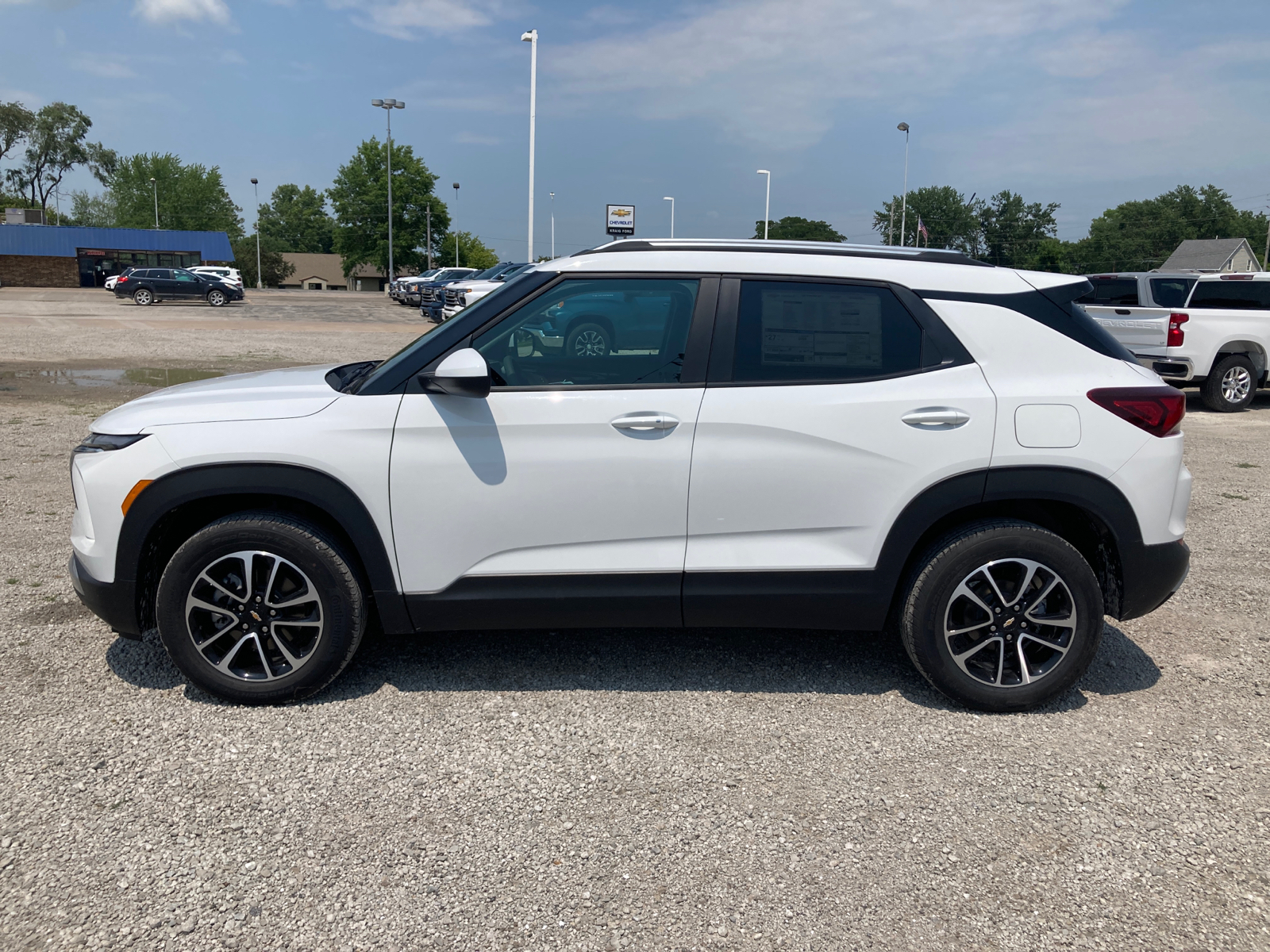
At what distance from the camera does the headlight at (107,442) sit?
12.2 feet

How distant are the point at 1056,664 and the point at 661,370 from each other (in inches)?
76.5

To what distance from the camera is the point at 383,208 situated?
282 feet

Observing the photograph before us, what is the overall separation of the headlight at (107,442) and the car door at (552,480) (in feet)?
3.32

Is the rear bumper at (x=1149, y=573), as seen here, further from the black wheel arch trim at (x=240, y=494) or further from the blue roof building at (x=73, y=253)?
the blue roof building at (x=73, y=253)

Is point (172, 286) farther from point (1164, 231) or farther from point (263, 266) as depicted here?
point (1164, 231)

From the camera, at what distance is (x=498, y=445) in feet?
12.0

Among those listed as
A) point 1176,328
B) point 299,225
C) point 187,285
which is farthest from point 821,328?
point 299,225

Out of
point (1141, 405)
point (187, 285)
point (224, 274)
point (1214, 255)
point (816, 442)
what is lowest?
point (816, 442)

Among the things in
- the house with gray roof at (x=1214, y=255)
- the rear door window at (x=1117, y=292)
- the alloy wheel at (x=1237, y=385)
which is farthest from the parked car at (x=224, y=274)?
the house with gray roof at (x=1214, y=255)

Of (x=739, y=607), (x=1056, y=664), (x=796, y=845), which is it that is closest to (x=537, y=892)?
(x=796, y=845)

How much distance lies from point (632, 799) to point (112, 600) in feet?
6.98

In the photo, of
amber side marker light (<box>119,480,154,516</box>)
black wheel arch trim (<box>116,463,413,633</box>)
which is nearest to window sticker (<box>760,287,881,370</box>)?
black wheel arch trim (<box>116,463,413,633</box>)

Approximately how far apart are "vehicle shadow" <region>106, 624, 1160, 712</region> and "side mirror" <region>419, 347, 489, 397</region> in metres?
1.32

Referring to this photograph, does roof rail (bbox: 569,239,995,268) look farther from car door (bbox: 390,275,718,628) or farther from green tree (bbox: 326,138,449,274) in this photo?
green tree (bbox: 326,138,449,274)
